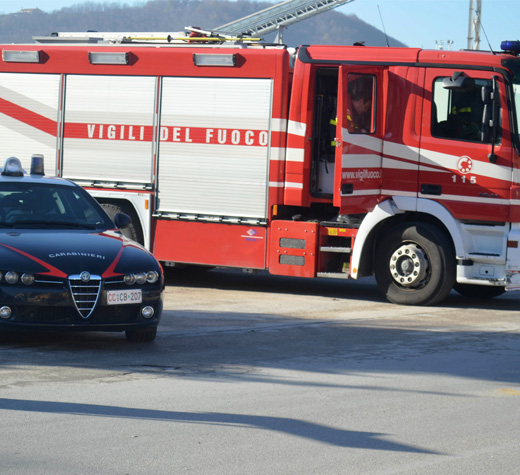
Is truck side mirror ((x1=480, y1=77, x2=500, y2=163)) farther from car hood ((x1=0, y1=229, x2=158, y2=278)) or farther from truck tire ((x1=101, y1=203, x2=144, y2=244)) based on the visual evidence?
car hood ((x1=0, y1=229, x2=158, y2=278))

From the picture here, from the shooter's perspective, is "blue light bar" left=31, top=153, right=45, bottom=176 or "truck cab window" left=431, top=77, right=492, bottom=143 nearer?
"blue light bar" left=31, top=153, right=45, bottom=176

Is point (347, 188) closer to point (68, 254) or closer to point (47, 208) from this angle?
point (47, 208)

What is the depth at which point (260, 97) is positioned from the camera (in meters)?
13.5

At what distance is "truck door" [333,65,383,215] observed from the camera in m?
12.4

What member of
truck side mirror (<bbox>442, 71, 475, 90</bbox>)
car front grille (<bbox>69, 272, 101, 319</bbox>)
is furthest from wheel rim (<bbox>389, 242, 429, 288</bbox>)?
car front grille (<bbox>69, 272, 101, 319</bbox>)

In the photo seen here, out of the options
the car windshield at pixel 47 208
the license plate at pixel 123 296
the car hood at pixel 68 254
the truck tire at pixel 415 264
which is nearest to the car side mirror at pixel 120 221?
the car windshield at pixel 47 208

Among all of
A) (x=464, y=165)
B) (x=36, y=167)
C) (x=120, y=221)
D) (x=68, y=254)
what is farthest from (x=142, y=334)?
(x=464, y=165)

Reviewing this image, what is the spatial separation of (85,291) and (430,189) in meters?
5.70

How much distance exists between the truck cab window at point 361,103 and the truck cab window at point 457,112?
79cm

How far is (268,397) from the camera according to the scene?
7211mm

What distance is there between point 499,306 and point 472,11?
974 inches

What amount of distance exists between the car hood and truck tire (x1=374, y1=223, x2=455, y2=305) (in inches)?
179

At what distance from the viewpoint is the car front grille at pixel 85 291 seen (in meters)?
8.50

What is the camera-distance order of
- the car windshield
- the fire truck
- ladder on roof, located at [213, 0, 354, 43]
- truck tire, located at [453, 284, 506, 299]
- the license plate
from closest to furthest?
the license plate → the car windshield → the fire truck → truck tire, located at [453, 284, 506, 299] → ladder on roof, located at [213, 0, 354, 43]
